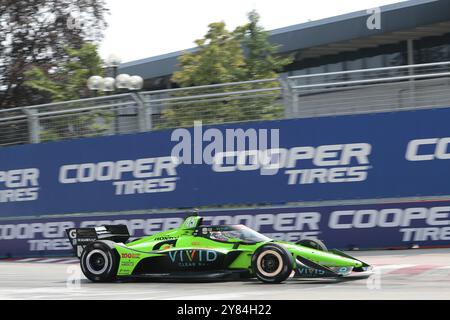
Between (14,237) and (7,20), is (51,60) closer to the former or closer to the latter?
(7,20)

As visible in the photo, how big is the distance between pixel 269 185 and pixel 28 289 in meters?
6.05

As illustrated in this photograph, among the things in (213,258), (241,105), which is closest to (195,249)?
(213,258)

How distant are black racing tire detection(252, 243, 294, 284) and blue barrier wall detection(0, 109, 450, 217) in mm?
5105

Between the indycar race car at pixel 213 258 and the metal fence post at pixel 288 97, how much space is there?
4.87 metres

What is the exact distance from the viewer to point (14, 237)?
17.8m

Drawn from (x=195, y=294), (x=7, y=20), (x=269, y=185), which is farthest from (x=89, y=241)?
(x=7, y=20)

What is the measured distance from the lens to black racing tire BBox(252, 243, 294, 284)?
9688mm

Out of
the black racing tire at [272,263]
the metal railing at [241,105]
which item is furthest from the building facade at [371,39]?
the black racing tire at [272,263]

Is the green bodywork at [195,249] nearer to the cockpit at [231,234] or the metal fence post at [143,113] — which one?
the cockpit at [231,234]

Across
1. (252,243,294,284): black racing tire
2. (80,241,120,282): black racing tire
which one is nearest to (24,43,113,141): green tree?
(80,241,120,282): black racing tire

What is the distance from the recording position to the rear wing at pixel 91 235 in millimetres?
11828

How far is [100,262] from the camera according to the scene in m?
11.3

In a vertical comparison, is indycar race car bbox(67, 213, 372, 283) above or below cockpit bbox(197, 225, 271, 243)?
below

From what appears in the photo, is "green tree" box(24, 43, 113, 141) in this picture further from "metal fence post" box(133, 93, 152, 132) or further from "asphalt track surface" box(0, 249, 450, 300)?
"asphalt track surface" box(0, 249, 450, 300)
